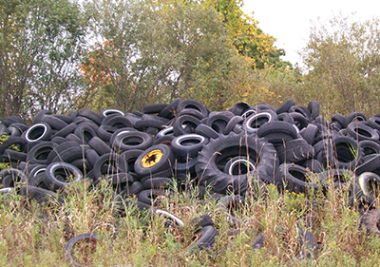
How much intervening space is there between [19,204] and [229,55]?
12.6 m

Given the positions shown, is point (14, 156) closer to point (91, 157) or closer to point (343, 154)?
point (91, 157)

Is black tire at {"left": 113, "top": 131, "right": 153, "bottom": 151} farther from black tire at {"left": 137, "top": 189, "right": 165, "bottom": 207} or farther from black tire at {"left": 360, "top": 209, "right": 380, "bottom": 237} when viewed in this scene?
black tire at {"left": 360, "top": 209, "right": 380, "bottom": 237}

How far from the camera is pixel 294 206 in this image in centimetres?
668

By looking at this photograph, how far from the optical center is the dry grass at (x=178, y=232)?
17.6 feet

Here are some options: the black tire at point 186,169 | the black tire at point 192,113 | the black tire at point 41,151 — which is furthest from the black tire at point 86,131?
the black tire at point 186,169

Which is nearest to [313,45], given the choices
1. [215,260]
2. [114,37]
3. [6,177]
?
[114,37]

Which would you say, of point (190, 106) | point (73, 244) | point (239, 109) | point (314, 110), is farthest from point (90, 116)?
point (73, 244)

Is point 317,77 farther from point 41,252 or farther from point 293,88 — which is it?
point 41,252

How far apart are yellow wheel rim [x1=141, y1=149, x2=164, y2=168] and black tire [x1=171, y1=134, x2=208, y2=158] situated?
0.23 metres

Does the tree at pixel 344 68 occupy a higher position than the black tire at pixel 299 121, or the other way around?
the tree at pixel 344 68

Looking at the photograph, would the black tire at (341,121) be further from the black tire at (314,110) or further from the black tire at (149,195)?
the black tire at (149,195)

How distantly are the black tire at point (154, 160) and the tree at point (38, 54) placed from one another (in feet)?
19.9

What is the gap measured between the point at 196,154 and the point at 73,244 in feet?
10.6

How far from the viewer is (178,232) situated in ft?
21.0
